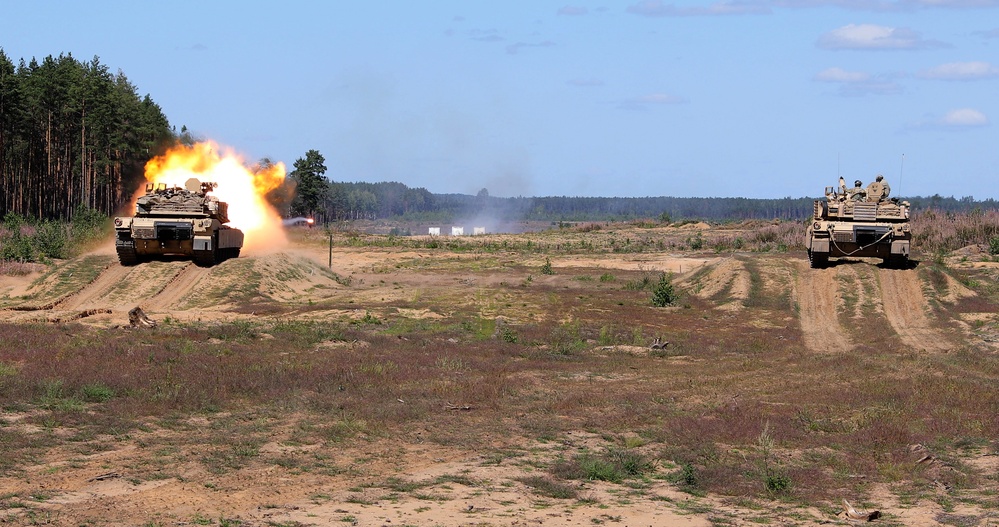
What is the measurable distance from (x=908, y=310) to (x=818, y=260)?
21.4 feet

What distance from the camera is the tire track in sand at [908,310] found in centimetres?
3254

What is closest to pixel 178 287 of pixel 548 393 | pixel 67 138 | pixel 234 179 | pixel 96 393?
pixel 234 179

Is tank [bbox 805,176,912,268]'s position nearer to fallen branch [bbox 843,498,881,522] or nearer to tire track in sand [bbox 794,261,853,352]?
tire track in sand [bbox 794,261,853,352]

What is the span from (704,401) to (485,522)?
31.9ft

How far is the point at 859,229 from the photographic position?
140 feet

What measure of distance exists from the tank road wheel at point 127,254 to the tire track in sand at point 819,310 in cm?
2441

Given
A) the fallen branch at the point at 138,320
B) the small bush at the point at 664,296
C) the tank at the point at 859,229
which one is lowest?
the fallen branch at the point at 138,320

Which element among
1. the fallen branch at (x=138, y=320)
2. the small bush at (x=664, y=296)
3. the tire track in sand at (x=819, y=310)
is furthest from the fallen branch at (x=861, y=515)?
the small bush at (x=664, y=296)

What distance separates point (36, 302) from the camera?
3828cm

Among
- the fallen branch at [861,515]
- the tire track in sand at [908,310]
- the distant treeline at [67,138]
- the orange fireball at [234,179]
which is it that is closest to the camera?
the fallen branch at [861,515]

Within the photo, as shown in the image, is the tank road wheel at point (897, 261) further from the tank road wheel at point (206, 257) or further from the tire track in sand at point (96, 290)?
the tire track in sand at point (96, 290)

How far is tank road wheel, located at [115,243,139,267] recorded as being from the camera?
141 ft

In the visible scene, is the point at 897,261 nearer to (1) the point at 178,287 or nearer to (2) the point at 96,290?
(1) the point at 178,287

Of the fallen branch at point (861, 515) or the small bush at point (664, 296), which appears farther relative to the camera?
the small bush at point (664, 296)
